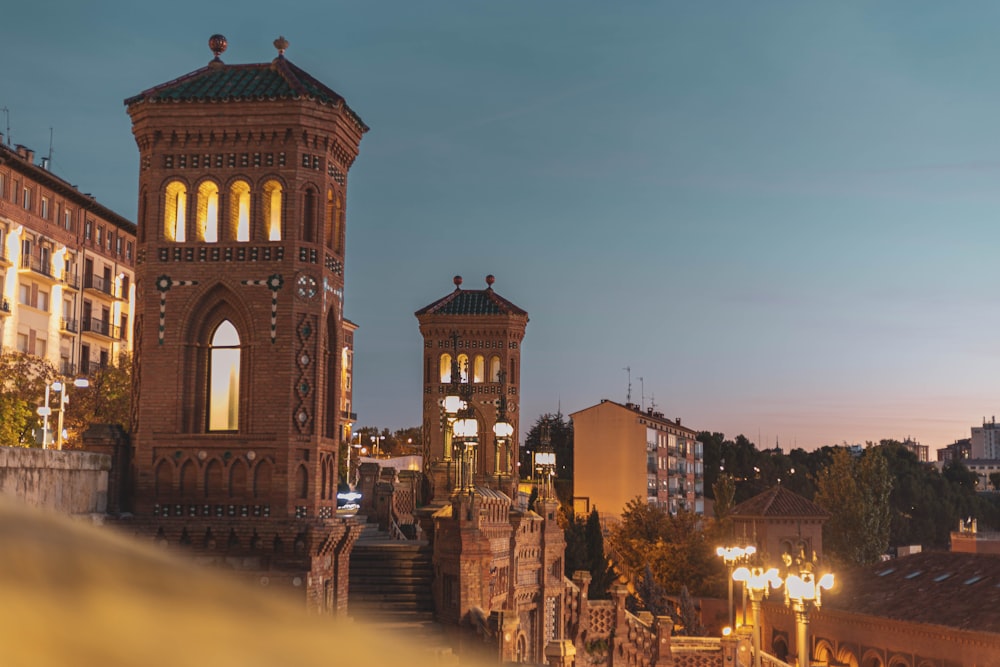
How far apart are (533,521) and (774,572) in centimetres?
811

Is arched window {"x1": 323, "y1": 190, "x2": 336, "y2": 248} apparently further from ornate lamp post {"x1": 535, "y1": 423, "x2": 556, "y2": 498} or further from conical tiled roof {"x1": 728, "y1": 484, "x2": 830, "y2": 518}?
conical tiled roof {"x1": 728, "y1": 484, "x2": 830, "y2": 518}

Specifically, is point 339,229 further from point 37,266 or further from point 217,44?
point 37,266

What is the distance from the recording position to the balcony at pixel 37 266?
2062 inches

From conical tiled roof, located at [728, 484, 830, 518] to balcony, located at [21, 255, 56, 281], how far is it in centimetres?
3542

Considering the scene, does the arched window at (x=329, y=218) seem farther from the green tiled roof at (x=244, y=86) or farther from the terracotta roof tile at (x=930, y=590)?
the terracotta roof tile at (x=930, y=590)

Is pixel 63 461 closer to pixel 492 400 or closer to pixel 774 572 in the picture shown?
pixel 774 572

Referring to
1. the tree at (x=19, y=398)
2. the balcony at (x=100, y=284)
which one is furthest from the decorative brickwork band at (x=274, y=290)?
the balcony at (x=100, y=284)

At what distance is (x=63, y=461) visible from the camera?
18531mm

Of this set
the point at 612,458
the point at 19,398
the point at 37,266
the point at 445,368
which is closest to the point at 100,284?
the point at 37,266

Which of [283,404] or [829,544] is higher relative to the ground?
[283,404]

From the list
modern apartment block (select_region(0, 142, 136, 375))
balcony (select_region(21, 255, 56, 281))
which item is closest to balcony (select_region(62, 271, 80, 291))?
modern apartment block (select_region(0, 142, 136, 375))

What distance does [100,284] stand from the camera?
60344 mm

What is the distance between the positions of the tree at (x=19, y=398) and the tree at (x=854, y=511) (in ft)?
139

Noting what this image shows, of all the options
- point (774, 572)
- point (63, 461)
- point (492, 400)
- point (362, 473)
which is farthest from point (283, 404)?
point (492, 400)
